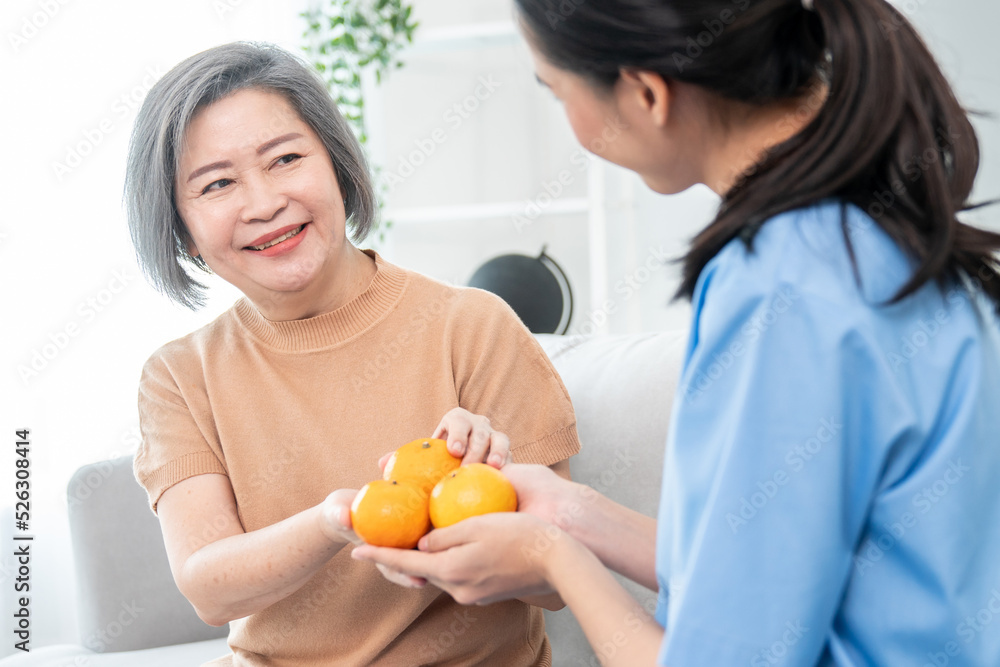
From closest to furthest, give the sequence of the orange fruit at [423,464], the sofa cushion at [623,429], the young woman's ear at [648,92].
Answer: the young woman's ear at [648,92] < the orange fruit at [423,464] < the sofa cushion at [623,429]

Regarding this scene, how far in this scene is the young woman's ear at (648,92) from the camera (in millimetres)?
782

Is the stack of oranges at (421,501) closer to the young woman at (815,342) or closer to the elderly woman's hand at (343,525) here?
the elderly woman's hand at (343,525)

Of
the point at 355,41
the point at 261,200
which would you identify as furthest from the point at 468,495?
the point at 355,41

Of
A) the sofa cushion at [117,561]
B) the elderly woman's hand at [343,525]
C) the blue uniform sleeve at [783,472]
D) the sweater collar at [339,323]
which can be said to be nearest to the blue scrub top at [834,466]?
the blue uniform sleeve at [783,472]

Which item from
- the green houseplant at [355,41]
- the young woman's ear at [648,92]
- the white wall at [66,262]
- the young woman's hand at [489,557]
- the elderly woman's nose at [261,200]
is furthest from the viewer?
the green houseplant at [355,41]

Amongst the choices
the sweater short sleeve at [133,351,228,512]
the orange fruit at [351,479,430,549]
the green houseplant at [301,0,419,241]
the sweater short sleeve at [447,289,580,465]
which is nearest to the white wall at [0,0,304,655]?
the green houseplant at [301,0,419,241]

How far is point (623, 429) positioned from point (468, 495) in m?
0.65

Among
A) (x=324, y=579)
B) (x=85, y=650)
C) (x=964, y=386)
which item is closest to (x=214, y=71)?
(x=324, y=579)

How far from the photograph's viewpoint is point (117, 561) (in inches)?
79.0

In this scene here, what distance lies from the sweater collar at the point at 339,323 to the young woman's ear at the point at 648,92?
745mm

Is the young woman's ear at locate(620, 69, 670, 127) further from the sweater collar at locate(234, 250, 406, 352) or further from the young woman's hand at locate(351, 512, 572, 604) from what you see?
the sweater collar at locate(234, 250, 406, 352)

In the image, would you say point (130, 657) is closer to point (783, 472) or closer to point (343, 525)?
point (343, 525)

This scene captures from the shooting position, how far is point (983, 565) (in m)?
0.73

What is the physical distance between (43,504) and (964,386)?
250 cm
